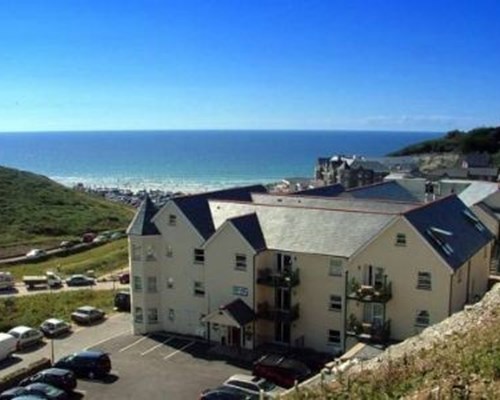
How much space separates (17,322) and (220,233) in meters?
16.0

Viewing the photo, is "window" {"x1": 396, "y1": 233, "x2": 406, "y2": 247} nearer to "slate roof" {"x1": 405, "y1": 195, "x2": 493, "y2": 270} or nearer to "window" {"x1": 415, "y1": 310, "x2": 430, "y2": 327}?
"slate roof" {"x1": 405, "y1": 195, "x2": 493, "y2": 270}

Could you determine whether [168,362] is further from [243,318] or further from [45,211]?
[45,211]

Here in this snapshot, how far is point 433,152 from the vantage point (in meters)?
168

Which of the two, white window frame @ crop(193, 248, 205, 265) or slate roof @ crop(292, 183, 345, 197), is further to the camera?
slate roof @ crop(292, 183, 345, 197)

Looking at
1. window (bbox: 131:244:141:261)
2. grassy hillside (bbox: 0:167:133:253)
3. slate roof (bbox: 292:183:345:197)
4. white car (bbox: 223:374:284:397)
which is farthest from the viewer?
grassy hillside (bbox: 0:167:133:253)

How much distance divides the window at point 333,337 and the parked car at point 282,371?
403 centimetres

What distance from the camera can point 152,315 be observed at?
131ft

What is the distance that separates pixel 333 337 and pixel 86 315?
17032mm

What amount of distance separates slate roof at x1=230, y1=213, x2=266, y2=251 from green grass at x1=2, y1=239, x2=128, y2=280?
28500 millimetres

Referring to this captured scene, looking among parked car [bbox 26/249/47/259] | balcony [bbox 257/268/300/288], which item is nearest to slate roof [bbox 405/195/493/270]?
balcony [bbox 257/268/300/288]

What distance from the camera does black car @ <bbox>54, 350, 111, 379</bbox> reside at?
106 ft

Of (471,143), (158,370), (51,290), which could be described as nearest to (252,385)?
(158,370)

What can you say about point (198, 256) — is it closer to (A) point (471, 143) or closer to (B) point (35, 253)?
(B) point (35, 253)

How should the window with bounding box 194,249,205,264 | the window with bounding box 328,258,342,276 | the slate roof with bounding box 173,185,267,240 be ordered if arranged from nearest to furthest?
the window with bounding box 328,258,342,276 < the window with bounding box 194,249,205,264 < the slate roof with bounding box 173,185,267,240
